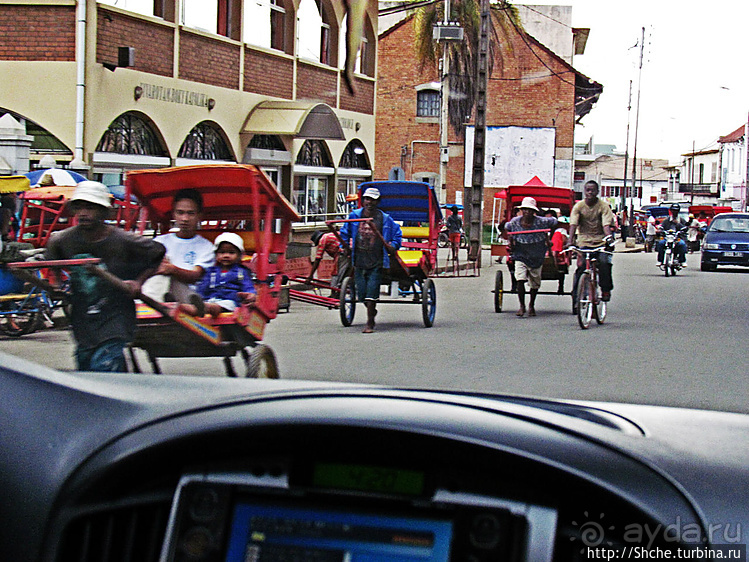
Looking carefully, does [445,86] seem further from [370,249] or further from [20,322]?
[20,322]

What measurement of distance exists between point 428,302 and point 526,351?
268 cm

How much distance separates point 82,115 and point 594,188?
8.87 meters

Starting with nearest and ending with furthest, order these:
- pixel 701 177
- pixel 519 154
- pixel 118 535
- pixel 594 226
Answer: pixel 118 535 < pixel 594 226 < pixel 519 154 < pixel 701 177

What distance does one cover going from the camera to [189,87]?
72.6ft

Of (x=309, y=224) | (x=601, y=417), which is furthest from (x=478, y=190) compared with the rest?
(x=601, y=417)

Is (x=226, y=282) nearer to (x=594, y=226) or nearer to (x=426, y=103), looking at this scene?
(x=594, y=226)

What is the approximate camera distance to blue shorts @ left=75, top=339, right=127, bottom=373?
6.65 metres

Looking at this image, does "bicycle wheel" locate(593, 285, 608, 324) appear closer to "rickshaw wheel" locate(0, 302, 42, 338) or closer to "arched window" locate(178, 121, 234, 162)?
"rickshaw wheel" locate(0, 302, 42, 338)

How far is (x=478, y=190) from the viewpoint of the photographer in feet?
97.6

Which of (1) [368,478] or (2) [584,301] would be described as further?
(2) [584,301]

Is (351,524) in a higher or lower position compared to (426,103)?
lower

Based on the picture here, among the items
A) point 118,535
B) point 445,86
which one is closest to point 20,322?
point 118,535

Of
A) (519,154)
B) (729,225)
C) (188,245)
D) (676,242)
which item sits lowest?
(676,242)
